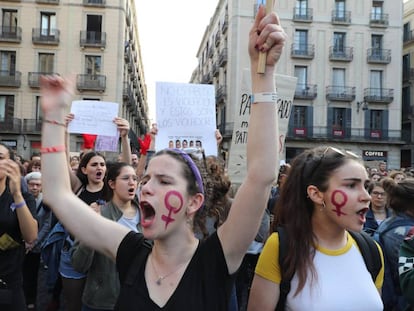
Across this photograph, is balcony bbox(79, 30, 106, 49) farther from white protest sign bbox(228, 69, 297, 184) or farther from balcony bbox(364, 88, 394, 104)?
white protest sign bbox(228, 69, 297, 184)

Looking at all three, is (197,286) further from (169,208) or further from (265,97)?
(265,97)

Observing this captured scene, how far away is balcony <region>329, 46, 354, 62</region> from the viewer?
32.9m

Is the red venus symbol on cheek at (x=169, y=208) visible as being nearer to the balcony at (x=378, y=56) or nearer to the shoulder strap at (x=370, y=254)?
the shoulder strap at (x=370, y=254)

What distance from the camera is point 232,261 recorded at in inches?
70.4

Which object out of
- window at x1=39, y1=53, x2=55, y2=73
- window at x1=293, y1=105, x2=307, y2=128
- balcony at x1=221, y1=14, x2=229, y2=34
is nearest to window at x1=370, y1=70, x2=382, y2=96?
window at x1=293, y1=105, x2=307, y2=128

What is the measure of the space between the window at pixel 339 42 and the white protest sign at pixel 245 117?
30.5 meters

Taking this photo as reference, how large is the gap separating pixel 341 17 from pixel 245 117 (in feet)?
104

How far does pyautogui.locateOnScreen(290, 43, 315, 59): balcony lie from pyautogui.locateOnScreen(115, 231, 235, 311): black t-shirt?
106 feet

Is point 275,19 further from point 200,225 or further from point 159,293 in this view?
point 159,293

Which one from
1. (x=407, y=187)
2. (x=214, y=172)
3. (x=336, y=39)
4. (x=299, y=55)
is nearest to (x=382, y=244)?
(x=407, y=187)

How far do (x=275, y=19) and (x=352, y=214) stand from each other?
1.00 metres

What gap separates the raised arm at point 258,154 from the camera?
1.73 metres

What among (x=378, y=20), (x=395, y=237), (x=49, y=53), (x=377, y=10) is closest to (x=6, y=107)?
(x=49, y=53)

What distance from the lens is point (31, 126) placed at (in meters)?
29.8
